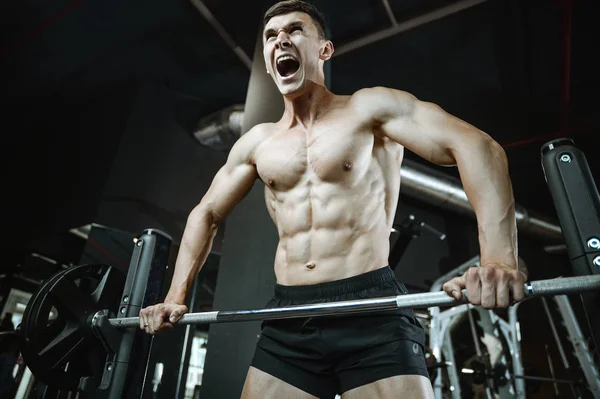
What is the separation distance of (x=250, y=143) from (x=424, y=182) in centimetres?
381

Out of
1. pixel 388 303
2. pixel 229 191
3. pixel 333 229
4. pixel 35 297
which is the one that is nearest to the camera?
pixel 388 303

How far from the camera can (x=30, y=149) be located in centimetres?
519

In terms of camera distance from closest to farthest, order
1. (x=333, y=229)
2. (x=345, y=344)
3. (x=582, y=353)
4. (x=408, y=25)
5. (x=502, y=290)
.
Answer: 1. (x=502, y=290)
2. (x=345, y=344)
3. (x=333, y=229)
4. (x=582, y=353)
5. (x=408, y=25)

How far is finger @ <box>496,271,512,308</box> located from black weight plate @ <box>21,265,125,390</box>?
4.43ft

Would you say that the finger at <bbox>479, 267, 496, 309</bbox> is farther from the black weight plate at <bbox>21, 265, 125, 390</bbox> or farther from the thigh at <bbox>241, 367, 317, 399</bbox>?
the black weight plate at <bbox>21, 265, 125, 390</bbox>

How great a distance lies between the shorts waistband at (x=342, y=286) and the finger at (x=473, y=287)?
369 millimetres

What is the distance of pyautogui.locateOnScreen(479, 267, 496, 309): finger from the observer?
0.89 metres

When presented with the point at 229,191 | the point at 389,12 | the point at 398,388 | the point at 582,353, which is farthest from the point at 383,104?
the point at 582,353

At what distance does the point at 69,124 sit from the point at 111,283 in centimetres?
Answer: 401

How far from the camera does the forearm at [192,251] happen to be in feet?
4.94

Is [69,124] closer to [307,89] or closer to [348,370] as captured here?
[307,89]

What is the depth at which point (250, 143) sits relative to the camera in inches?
65.8

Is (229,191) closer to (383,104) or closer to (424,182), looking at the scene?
(383,104)

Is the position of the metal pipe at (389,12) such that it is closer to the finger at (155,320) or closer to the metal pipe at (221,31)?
the metal pipe at (221,31)
